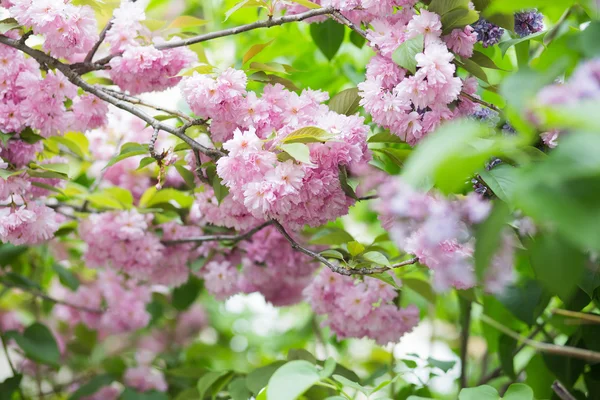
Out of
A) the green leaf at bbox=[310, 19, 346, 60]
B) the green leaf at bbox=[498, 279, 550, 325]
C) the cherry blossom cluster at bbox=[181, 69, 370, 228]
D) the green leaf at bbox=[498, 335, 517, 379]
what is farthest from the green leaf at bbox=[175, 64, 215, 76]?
the green leaf at bbox=[498, 335, 517, 379]

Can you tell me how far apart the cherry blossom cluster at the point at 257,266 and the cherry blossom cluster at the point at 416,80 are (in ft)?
1.32

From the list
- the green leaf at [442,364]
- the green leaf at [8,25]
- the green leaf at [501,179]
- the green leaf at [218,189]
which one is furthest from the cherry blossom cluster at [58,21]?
the green leaf at [442,364]

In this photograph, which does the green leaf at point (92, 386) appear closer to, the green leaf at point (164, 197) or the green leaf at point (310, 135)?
the green leaf at point (164, 197)

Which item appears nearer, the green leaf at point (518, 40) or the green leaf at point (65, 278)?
the green leaf at point (518, 40)

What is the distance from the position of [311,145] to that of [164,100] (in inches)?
42.6

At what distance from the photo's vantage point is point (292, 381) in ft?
2.19

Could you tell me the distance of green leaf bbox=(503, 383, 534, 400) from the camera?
0.73m

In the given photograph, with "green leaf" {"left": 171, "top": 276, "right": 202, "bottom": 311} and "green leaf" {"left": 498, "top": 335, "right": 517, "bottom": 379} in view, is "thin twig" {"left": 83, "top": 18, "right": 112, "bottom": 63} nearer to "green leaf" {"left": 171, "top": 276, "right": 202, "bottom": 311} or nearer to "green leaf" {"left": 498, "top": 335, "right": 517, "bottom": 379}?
"green leaf" {"left": 171, "top": 276, "right": 202, "bottom": 311}

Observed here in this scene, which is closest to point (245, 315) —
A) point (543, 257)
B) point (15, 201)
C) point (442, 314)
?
point (442, 314)

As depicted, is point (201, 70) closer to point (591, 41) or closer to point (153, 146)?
point (153, 146)

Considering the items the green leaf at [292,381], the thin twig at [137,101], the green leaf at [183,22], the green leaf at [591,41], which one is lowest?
the green leaf at [292,381]

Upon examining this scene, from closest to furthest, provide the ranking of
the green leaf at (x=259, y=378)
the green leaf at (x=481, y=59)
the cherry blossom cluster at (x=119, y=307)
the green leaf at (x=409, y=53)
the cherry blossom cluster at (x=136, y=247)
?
the green leaf at (x=409, y=53) → the green leaf at (x=481, y=59) → the green leaf at (x=259, y=378) → the cherry blossom cluster at (x=136, y=247) → the cherry blossom cluster at (x=119, y=307)

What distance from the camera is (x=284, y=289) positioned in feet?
4.14

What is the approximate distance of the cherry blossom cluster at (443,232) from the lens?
0.53m
